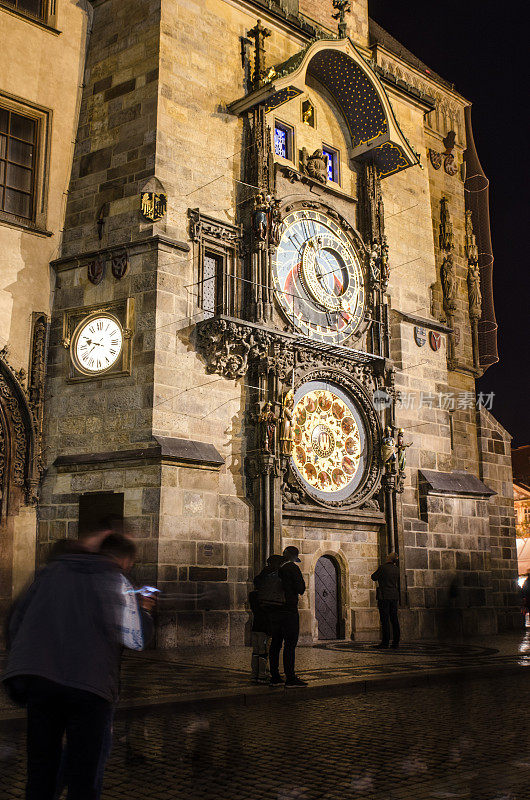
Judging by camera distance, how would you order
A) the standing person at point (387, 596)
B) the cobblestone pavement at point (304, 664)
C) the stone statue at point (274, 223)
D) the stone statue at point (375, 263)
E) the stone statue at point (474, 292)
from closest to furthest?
the cobblestone pavement at point (304, 664), the standing person at point (387, 596), the stone statue at point (274, 223), the stone statue at point (375, 263), the stone statue at point (474, 292)

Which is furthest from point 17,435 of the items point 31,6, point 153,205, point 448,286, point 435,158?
point 435,158

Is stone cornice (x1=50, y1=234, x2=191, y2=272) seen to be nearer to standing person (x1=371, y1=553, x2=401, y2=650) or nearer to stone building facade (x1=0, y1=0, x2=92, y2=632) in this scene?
stone building facade (x1=0, y1=0, x2=92, y2=632)

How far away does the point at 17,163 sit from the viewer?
1716 centimetres

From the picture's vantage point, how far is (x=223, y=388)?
54.2 ft

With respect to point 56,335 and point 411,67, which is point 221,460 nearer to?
point 56,335

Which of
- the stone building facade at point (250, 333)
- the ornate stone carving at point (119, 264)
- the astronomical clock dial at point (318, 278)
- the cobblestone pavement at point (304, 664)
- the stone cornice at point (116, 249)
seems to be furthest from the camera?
the astronomical clock dial at point (318, 278)

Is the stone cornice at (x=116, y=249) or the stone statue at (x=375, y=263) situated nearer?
the stone cornice at (x=116, y=249)

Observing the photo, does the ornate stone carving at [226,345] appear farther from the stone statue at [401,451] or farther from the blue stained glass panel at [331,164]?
the blue stained glass panel at [331,164]

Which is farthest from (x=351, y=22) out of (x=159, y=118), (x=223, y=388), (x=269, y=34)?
(x=223, y=388)

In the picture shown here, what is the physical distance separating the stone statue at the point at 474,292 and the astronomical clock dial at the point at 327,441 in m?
7.50

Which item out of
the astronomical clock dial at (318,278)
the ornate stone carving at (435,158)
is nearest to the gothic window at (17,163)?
the astronomical clock dial at (318,278)

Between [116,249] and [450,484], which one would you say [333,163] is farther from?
[450,484]

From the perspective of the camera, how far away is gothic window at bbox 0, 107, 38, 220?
55.6ft

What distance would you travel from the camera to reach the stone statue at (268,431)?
16359mm
